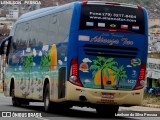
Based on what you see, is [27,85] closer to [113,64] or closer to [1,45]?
[1,45]

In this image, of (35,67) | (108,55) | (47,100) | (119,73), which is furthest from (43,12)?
(119,73)

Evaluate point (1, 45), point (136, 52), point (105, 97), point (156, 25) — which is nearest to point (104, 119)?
point (105, 97)

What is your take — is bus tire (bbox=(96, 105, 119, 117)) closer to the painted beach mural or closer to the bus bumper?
the bus bumper

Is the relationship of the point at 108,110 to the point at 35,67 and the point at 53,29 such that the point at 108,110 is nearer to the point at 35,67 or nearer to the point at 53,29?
the point at 53,29

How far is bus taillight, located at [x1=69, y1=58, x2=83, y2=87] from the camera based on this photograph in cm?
2362

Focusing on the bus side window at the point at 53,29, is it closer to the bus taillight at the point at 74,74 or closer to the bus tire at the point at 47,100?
the bus tire at the point at 47,100

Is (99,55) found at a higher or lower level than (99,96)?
higher

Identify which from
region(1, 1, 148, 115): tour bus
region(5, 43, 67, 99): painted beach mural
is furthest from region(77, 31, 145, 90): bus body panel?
region(5, 43, 67, 99): painted beach mural

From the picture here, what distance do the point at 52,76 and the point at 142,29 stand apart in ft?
11.8

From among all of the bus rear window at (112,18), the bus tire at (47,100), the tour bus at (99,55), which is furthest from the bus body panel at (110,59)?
the bus tire at (47,100)

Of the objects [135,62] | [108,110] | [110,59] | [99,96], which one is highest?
[110,59]

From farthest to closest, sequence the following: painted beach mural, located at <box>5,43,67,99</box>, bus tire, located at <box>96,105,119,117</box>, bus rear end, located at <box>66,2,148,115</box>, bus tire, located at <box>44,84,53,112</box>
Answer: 1. bus tire, located at <box>96,105,119,117</box>
2. bus tire, located at <box>44,84,53,112</box>
3. painted beach mural, located at <box>5,43,67,99</box>
4. bus rear end, located at <box>66,2,148,115</box>

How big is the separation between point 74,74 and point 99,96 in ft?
3.55

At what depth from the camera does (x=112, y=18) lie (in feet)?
79.0
